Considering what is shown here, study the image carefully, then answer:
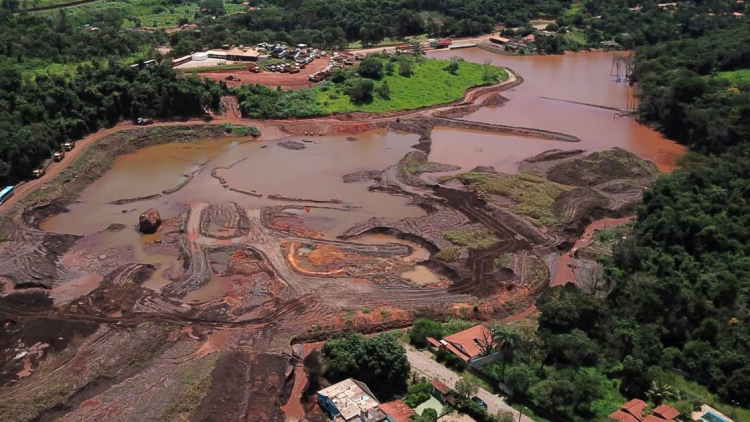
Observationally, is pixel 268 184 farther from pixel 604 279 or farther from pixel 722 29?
pixel 722 29

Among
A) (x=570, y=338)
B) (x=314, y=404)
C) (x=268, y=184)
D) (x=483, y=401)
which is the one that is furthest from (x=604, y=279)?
(x=268, y=184)

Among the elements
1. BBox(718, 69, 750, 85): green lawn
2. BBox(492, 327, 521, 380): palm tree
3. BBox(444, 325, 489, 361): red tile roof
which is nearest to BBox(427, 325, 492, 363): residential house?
BBox(444, 325, 489, 361): red tile roof

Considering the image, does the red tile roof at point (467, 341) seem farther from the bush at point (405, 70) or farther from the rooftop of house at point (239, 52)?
the rooftop of house at point (239, 52)

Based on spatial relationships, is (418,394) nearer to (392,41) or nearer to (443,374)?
(443,374)

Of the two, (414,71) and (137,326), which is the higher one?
(414,71)

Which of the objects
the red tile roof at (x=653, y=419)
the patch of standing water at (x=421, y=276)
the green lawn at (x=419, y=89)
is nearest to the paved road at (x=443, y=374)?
the red tile roof at (x=653, y=419)

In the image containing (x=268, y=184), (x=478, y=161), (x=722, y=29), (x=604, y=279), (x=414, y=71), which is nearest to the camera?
(x=604, y=279)
